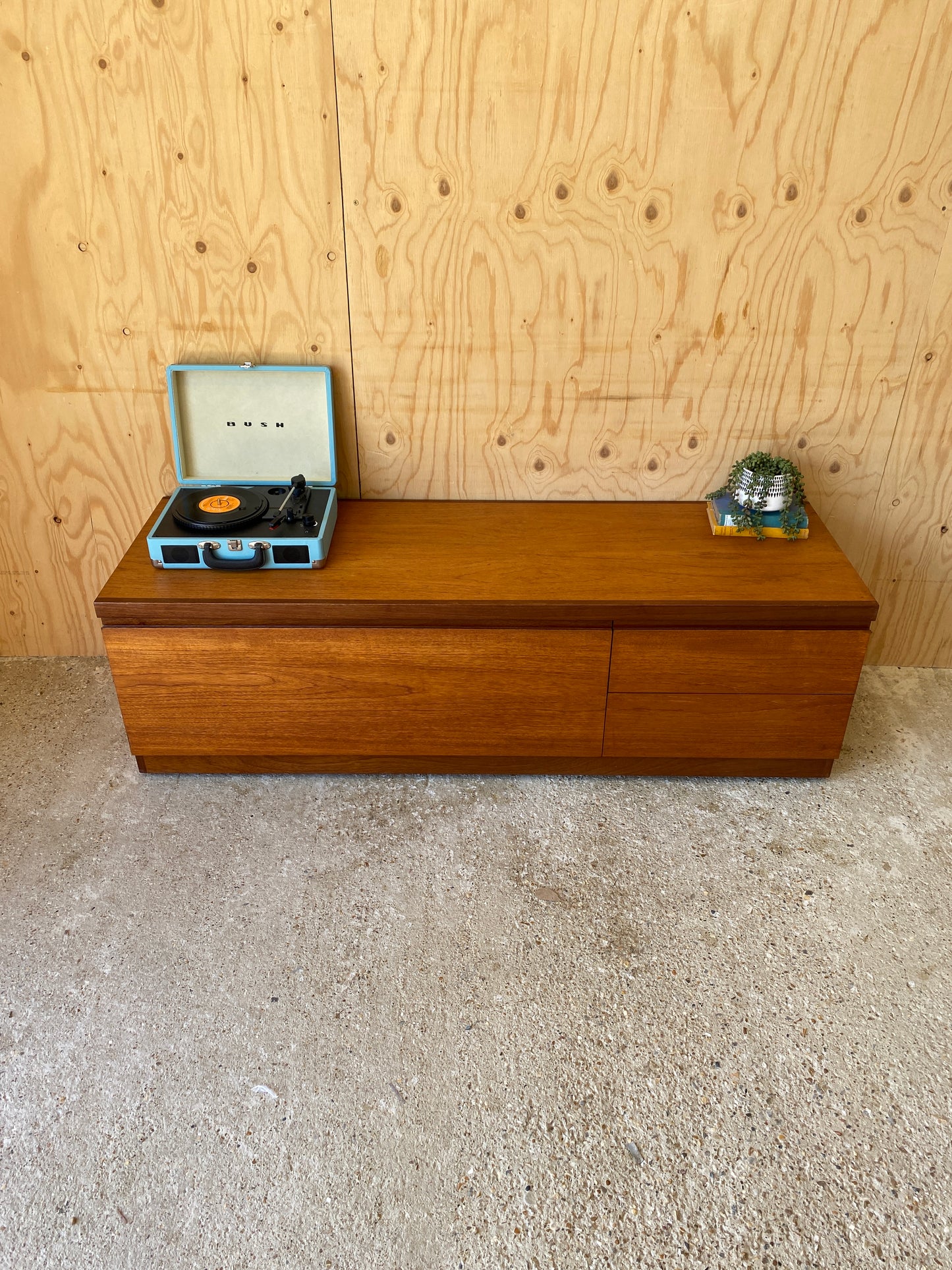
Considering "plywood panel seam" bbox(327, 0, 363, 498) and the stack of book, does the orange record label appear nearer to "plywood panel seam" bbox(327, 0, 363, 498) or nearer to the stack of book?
"plywood panel seam" bbox(327, 0, 363, 498)

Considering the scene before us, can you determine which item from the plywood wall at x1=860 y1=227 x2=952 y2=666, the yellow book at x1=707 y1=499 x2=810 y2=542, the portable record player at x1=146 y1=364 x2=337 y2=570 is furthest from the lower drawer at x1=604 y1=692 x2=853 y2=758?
the portable record player at x1=146 y1=364 x2=337 y2=570

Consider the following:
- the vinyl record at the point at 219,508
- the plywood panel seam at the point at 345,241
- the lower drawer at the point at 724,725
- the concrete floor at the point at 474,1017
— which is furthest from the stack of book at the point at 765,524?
the vinyl record at the point at 219,508

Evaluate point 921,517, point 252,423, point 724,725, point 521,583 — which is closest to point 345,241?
Result: point 252,423

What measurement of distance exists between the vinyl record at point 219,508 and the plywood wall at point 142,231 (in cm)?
24

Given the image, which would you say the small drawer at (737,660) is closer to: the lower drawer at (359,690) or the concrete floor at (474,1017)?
the lower drawer at (359,690)

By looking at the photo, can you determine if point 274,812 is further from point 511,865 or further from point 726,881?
point 726,881

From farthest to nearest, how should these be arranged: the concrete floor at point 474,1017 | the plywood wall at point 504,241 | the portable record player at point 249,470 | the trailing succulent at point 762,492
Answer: the trailing succulent at point 762,492, the portable record player at point 249,470, the plywood wall at point 504,241, the concrete floor at point 474,1017

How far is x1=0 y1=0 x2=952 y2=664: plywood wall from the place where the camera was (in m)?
1.85

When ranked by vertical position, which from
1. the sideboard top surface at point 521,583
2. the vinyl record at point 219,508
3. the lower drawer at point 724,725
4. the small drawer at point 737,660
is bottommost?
the lower drawer at point 724,725

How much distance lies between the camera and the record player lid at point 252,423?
2166mm

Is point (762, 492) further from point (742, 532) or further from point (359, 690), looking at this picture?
point (359, 690)

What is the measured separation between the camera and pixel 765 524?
2.14m

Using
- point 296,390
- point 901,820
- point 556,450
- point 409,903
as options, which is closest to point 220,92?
point 296,390

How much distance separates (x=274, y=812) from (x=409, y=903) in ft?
1.40
